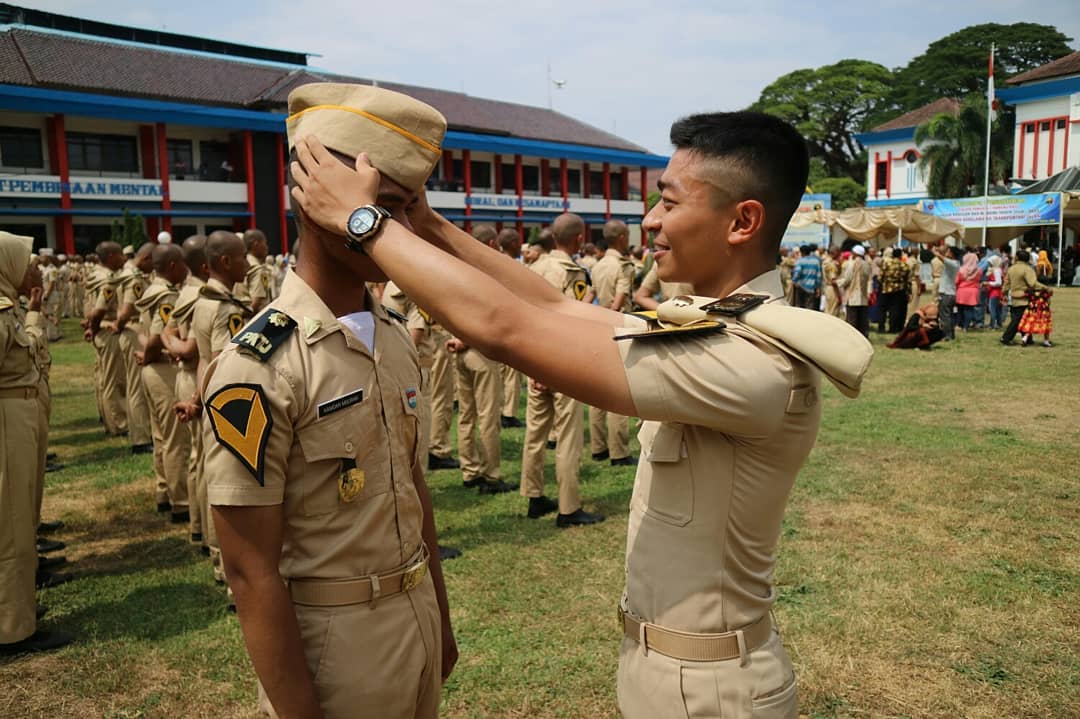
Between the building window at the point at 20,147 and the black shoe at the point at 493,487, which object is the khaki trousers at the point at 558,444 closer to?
the black shoe at the point at 493,487

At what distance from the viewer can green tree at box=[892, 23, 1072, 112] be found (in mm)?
50938

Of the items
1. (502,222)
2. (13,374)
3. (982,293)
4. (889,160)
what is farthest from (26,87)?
(889,160)

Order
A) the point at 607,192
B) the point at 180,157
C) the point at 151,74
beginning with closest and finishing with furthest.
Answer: the point at 180,157
the point at 151,74
the point at 607,192

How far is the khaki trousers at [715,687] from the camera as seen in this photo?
162 centimetres

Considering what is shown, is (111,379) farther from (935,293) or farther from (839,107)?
(839,107)

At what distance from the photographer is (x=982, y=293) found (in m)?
17.7

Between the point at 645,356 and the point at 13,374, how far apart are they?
14.4ft

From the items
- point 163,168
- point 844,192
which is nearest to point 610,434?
point 163,168

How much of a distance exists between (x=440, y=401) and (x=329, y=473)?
623cm

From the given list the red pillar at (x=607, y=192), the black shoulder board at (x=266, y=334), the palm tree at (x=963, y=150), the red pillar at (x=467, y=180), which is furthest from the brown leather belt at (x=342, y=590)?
the red pillar at (x=607, y=192)

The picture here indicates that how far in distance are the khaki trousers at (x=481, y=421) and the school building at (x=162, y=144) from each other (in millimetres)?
24507

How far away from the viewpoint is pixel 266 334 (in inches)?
68.4

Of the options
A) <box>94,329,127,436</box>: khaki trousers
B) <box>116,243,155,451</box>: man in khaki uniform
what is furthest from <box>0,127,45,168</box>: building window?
<box>94,329,127,436</box>: khaki trousers

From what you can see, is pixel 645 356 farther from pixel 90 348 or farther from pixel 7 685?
pixel 90 348
